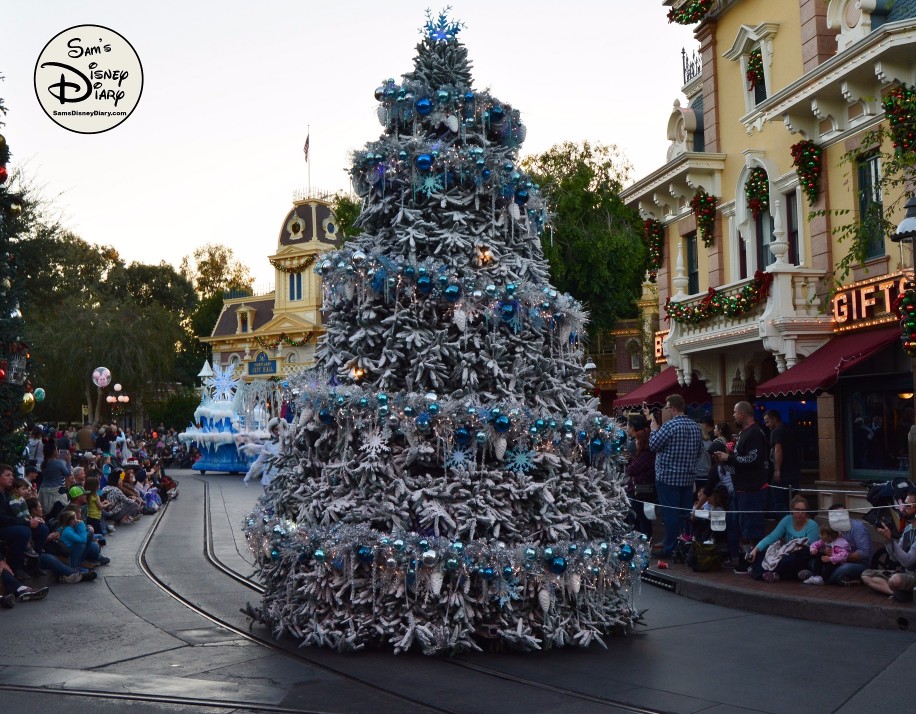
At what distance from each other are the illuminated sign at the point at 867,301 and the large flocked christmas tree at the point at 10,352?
11.8 metres

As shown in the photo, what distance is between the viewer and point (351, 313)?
7.59 meters

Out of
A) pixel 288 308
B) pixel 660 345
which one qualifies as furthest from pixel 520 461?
pixel 288 308

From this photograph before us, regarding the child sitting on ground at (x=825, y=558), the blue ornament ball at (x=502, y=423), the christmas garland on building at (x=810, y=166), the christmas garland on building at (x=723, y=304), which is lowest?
the child sitting on ground at (x=825, y=558)

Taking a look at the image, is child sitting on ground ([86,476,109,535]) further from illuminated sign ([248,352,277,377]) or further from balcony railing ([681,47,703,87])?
illuminated sign ([248,352,277,377])

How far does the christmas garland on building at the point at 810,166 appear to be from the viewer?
52.5 feet

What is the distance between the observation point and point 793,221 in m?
17.2

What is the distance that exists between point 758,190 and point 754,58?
278cm

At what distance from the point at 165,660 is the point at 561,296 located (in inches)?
156

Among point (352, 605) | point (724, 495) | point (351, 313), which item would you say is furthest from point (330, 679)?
point (724, 495)

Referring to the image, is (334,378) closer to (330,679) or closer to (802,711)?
(330,679)

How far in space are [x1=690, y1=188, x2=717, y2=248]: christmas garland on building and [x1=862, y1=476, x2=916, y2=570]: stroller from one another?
11284 mm

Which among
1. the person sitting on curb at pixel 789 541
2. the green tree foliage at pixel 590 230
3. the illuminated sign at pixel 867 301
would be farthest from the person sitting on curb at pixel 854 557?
the green tree foliage at pixel 590 230

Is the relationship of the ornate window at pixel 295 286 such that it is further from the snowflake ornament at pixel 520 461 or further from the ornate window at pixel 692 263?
the snowflake ornament at pixel 520 461

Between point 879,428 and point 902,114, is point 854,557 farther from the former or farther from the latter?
point 902,114
